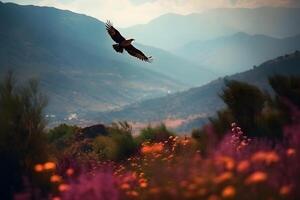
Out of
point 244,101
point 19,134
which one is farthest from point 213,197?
point 244,101

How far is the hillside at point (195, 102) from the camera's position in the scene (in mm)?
131000

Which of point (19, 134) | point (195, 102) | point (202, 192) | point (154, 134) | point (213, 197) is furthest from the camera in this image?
point (195, 102)

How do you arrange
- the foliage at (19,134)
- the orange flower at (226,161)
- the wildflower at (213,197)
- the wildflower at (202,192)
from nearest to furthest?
the wildflower at (213,197)
the wildflower at (202,192)
the orange flower at (226,161)
the foliage at (19,134)

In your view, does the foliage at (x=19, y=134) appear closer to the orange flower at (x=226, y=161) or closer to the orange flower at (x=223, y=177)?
the orange flower at (x=226, y=161)

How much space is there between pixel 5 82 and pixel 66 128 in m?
14.6

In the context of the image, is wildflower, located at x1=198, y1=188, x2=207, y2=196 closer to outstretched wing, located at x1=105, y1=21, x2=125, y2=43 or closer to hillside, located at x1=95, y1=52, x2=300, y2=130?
outstretched wing, located at x1=105, y1=21, x2=125, y2=43

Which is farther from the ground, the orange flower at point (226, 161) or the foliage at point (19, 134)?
the foliage at point (19, 134)

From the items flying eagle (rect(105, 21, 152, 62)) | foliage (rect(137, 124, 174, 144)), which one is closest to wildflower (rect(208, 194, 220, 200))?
flying eagle (rect(105, 21, 152, 62))

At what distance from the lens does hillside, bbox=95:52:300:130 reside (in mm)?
131000

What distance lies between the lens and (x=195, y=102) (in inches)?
6442

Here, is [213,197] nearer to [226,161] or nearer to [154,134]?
[226,161]

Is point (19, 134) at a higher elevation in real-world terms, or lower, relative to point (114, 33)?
lower

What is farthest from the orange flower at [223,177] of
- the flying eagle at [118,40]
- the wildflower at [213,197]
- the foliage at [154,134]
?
the foliage at [154,134]

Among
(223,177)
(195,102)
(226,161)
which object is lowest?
(223,177)
